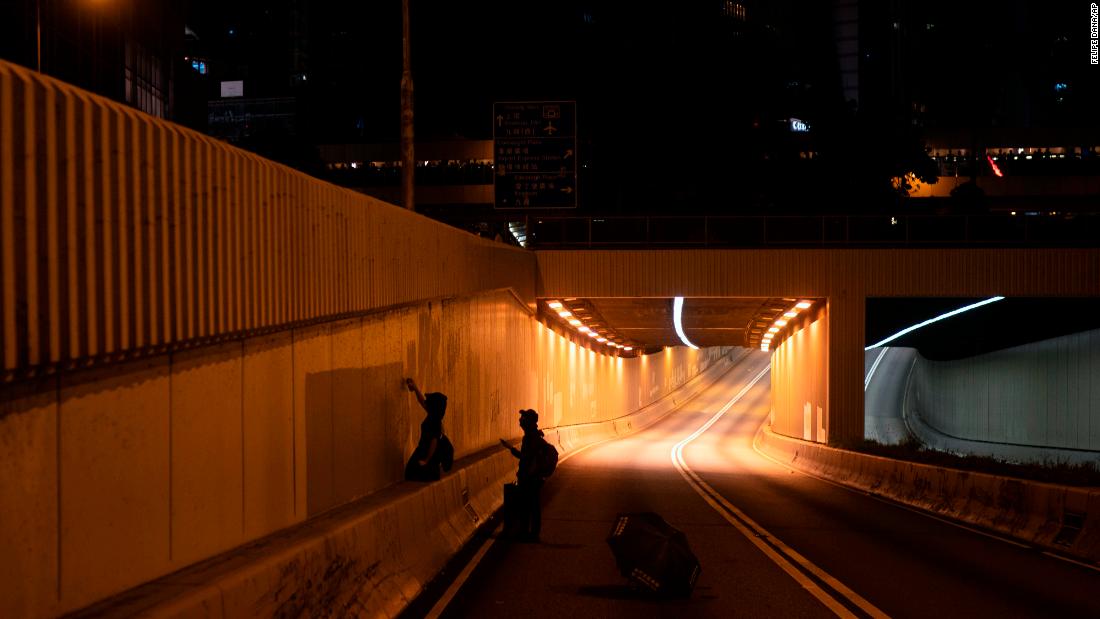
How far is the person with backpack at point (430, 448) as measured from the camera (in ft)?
46.5

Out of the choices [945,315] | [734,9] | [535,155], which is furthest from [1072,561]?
[734,9]

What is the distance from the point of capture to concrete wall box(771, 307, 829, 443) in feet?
108

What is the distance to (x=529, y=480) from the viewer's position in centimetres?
1418

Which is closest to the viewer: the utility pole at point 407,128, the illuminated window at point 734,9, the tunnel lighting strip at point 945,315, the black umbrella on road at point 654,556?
the black umbrella on road at point 654,556

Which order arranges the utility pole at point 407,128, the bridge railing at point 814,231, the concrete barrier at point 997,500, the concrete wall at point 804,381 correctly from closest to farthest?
the concrete barrier at point 997,500 < the utility pole at point 407,128 < the bridge railing at point 814,231 < the concrete wall at point 804,381

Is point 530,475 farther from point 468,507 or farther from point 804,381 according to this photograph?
point 804,381

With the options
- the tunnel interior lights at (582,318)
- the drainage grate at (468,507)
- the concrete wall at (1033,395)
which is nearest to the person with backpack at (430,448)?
the drainage grate at (468,507)

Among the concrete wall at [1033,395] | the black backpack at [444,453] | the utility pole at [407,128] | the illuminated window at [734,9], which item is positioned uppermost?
the illuminated window at [734,9]


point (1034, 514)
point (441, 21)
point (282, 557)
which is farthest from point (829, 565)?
point (441, 21)

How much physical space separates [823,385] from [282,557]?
2724 centimetres

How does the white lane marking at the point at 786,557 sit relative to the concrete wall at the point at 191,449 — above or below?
below

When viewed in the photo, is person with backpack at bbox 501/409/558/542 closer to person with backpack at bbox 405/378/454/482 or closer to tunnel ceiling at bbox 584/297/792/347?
person with backpack at bbox 405/378/454/482

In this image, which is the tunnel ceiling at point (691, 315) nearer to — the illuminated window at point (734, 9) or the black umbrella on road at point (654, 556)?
the black umbrella on road at point (654, 556)

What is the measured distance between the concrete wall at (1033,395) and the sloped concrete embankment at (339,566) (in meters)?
24.8
